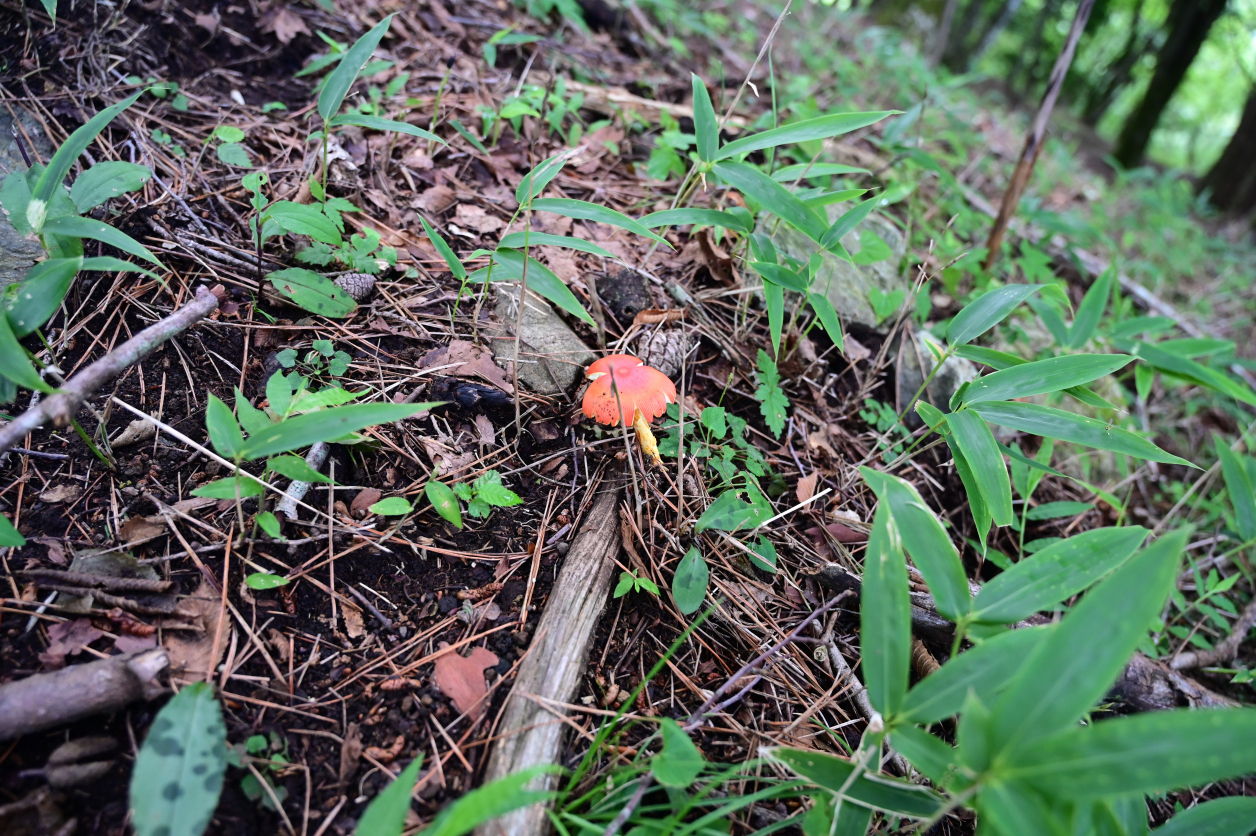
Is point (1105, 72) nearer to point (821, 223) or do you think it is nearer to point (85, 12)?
point (821, 223)

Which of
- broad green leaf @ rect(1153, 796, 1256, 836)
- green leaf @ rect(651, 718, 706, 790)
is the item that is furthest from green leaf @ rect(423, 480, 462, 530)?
broad green leaf @ rect(1153, 796, 1256, 836)

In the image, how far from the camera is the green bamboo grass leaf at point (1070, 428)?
1.66 m

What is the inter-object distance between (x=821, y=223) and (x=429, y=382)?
47.7 inches

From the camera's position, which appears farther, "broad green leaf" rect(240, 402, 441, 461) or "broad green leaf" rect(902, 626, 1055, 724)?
"broad green leaf" rect(240, 402, 441, 461)

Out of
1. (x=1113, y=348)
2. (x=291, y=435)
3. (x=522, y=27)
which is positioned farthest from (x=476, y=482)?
(x=1113, y=348)

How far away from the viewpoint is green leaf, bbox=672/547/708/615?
1.51m

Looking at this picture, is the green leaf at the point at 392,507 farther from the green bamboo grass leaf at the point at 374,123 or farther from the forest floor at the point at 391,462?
the green bamboo grass leaf at the point at 374,123

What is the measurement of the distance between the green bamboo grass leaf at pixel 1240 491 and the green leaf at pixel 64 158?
3.29 meters

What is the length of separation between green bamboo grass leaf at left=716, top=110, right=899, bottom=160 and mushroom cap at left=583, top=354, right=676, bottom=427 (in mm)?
709

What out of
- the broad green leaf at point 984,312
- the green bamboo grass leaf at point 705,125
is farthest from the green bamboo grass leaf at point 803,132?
the broad green leaf at point 984,312

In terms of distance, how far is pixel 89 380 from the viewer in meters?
1.27

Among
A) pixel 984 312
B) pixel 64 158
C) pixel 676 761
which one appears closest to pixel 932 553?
pixel 676 761

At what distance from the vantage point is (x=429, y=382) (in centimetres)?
177

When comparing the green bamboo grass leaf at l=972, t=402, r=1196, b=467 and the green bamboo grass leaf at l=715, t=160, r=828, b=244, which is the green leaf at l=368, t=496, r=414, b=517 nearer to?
the green bamboo grass leaf at l=715, t=160, r=828, b=244
